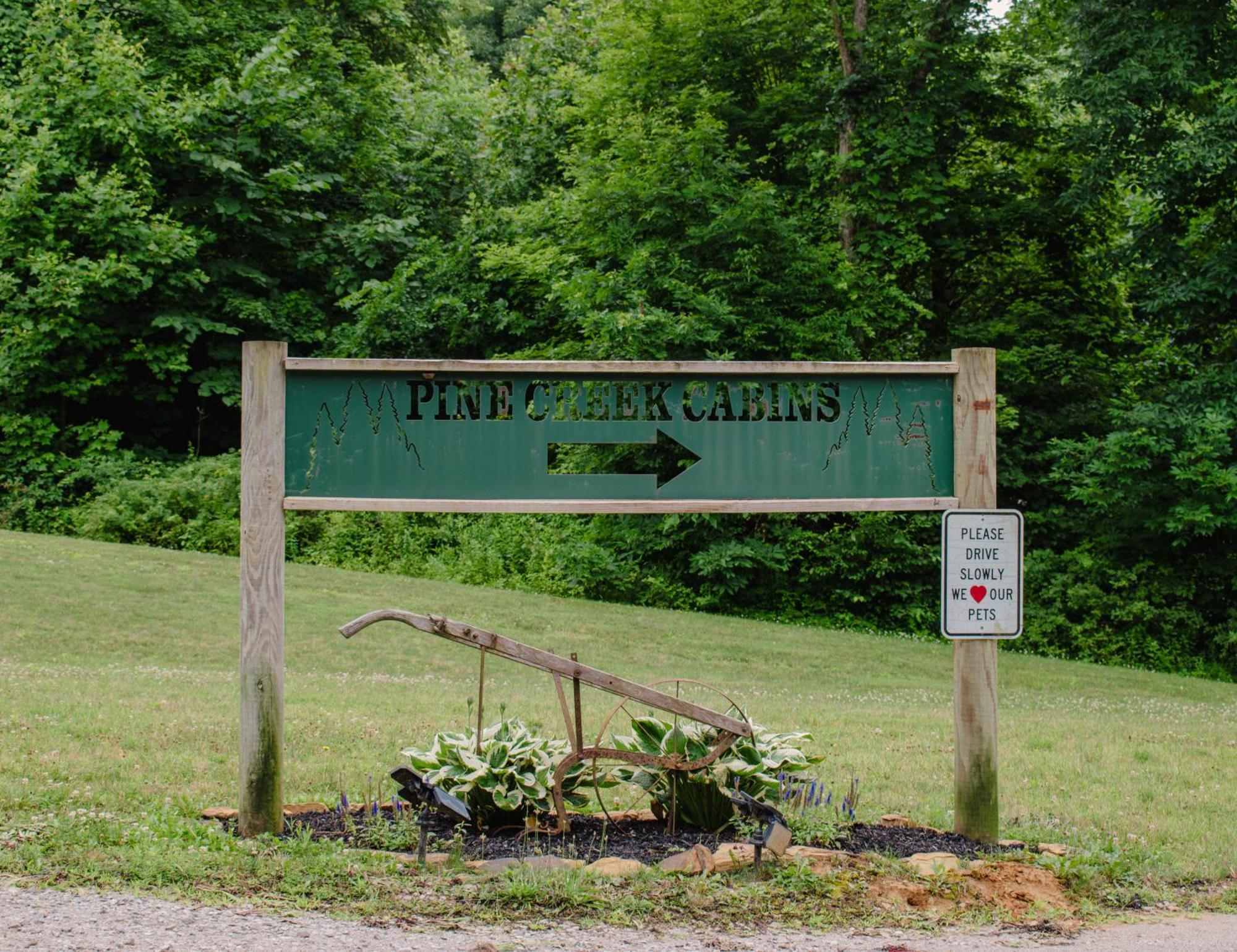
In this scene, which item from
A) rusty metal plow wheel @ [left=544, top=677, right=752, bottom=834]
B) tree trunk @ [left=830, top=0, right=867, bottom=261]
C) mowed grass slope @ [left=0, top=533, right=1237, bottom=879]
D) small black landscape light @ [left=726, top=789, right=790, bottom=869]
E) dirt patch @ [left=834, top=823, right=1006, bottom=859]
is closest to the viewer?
small black landscape light @ [left=726, top=789, right=790, bottom=869]

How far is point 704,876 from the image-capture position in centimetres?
498

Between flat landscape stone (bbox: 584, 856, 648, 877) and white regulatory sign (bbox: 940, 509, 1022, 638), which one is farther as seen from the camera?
white regulatory sign (bbox: 940, 509, 1022, 638)

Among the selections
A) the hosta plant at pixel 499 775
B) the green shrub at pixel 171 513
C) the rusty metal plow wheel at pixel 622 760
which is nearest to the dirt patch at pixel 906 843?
the rusty metal plow wheel at pixel 622 760

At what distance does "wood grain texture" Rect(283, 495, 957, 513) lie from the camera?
5438mm

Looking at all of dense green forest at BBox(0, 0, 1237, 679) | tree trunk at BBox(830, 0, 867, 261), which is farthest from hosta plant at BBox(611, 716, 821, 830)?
tree trunk at BBox(830, 0, 867, 261)

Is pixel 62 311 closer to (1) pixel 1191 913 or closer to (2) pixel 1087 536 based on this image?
(2) pixel 1087 536

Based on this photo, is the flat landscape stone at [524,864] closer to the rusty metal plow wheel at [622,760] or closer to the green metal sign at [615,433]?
the rusty metal plow wheel at [622,760]

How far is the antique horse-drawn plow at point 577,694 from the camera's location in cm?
513

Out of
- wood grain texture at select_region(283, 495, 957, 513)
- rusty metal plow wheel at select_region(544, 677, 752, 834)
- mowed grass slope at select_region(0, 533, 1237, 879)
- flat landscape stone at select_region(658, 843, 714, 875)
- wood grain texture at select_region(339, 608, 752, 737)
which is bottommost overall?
mowed grass slope at select_region(0, 533, 1237, 879)

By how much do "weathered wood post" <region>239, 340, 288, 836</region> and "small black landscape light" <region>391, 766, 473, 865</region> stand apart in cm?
70

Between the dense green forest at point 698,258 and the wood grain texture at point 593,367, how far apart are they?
12.7 metres

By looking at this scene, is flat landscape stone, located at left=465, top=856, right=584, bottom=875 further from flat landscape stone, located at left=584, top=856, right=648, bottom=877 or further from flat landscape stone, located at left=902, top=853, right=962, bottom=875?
flat landscape stone, located at left=902, top=853, right=962, bottom=875

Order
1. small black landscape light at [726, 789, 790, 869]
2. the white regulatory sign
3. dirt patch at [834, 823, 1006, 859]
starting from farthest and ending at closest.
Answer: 1. the white regulatory sign
2. dirt patch at [834, 823, 1006, 859]
3. small black landscape light at [726, 789, 790, 869]

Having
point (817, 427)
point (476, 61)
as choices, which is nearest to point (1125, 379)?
point (817, 427)
